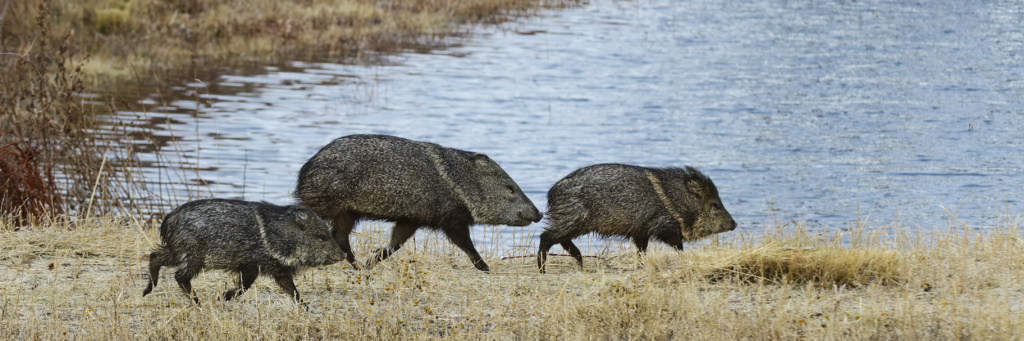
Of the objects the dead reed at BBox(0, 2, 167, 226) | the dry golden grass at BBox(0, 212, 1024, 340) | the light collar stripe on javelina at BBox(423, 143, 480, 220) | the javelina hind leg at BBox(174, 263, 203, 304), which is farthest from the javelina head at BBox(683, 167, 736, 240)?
the dead reed at BBox(0, 2, 167, 226)

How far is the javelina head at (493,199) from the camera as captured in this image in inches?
329

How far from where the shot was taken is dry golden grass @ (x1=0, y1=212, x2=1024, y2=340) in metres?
6.46

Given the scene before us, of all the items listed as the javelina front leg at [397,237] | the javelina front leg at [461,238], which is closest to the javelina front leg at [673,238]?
the javelina front leg at [461,238]

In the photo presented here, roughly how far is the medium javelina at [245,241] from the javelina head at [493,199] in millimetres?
1544

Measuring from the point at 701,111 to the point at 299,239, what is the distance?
52.4ft

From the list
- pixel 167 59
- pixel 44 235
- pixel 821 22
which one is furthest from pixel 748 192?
pixel 821 22

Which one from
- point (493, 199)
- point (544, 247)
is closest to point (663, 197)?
point (544, 247)

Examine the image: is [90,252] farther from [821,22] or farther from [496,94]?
[821,22]

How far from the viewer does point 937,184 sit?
16.0 m

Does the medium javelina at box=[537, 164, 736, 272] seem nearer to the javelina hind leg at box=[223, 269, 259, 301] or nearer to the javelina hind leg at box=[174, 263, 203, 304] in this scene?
the javelina hind leg at box=[223, 269, 259, 301]

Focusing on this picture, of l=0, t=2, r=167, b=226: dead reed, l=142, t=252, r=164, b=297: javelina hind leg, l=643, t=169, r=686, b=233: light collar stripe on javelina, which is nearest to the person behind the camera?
l=142, t=252, r=164, b=297: javelina hind leg

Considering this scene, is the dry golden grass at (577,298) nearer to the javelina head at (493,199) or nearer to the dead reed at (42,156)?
the javelina head at (493,199)

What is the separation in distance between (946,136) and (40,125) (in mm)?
13749

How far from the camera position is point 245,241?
22.4ft
